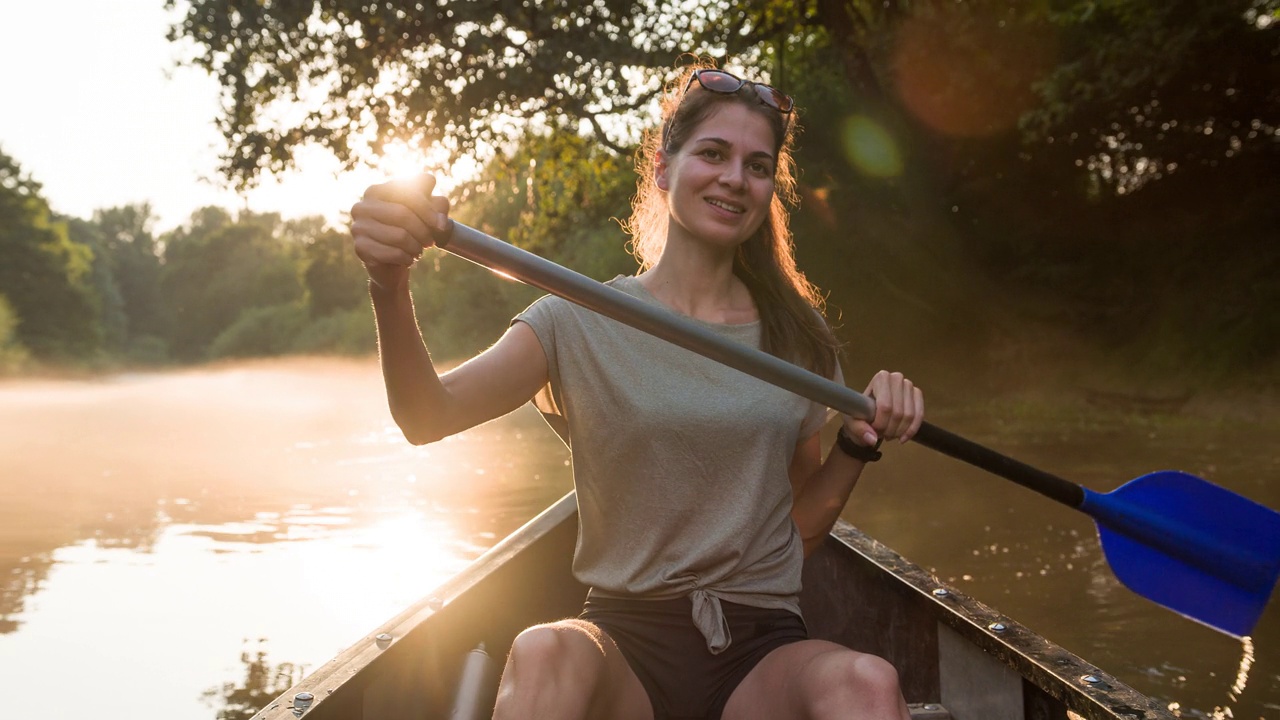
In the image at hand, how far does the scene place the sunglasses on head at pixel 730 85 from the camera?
78.5 inches

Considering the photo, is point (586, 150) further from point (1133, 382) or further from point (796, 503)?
point (796, 503)

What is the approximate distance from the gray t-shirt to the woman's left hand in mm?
138

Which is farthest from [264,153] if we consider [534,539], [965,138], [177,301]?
[177,301]

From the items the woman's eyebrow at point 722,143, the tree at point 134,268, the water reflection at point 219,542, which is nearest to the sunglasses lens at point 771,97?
the woman's eyebrow at point 722,143

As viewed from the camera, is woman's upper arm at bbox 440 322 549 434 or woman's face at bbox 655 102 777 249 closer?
woman's upper arm at bbox 440 322 549 434

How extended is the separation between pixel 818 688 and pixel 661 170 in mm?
1011

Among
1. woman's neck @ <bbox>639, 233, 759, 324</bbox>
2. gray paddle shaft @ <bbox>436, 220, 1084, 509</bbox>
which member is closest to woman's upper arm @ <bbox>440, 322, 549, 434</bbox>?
gray paddle shaft @ <bbox>436, 220, 1084, 509</bbox>

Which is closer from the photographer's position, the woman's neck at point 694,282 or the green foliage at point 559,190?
the woman's neck at point 694,282

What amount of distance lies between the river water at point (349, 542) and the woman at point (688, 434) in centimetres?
201

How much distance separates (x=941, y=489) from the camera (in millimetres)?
8055

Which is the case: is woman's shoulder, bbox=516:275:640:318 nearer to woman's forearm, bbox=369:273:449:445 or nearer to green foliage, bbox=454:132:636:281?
woman's forearm, bbox=369:273:449:445

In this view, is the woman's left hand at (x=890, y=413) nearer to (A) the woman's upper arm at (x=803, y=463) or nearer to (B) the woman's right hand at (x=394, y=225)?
(A) the woman's upper arm at (x=803, y=463)

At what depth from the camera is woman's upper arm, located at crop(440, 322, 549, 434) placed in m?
1.72

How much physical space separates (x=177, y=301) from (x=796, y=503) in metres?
64.4
